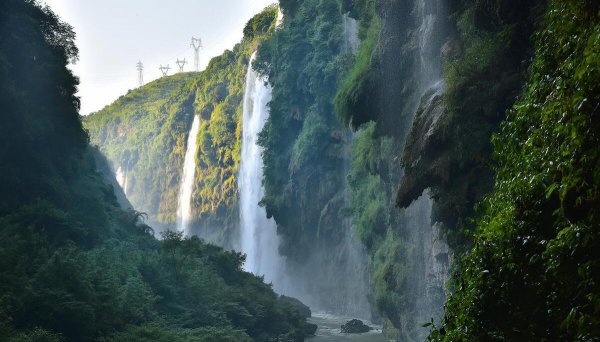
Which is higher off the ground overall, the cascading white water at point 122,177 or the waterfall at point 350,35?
the cascading white water at point 122,177

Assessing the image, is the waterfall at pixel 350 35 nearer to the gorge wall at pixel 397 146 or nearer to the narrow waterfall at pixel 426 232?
the gorge wall at pixel 397 146

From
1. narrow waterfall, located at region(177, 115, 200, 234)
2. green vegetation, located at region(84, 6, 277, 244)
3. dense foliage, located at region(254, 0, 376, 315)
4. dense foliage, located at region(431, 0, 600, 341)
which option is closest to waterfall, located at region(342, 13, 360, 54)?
dense foliage, located at region(254, 0, 376, 315)

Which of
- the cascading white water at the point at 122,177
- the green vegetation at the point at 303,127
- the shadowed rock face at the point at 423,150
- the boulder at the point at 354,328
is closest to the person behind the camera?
the shadowed rock face at the point at 423,150

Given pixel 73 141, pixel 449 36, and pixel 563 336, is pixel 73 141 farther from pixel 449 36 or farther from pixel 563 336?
pixel 563 336

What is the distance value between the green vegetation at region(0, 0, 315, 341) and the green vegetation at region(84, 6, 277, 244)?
34937mm

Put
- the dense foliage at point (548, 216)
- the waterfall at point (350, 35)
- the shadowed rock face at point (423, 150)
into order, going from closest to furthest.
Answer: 1. the dense foliage at point (548, 216)
2. the shadowed rock face at point (423, 150)
3. the waterfall at point (350, 35)

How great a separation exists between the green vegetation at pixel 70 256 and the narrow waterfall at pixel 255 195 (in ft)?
78.0

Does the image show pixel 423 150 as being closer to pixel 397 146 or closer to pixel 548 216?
pixel 397 146

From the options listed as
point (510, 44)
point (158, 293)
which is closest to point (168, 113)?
point (158, 293)

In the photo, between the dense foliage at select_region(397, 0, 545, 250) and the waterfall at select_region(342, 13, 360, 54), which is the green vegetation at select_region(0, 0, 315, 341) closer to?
the dense foliage at select_region(397, 0, 545, 250)

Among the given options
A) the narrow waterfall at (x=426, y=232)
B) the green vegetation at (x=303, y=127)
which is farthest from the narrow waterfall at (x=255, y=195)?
the narrow waterfall at (x=426, y=232)

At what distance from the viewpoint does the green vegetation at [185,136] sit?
3027 inches

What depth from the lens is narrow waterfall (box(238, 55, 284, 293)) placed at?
62.9m

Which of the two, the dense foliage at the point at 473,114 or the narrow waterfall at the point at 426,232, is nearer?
the dense foliage at the point at 473,114
